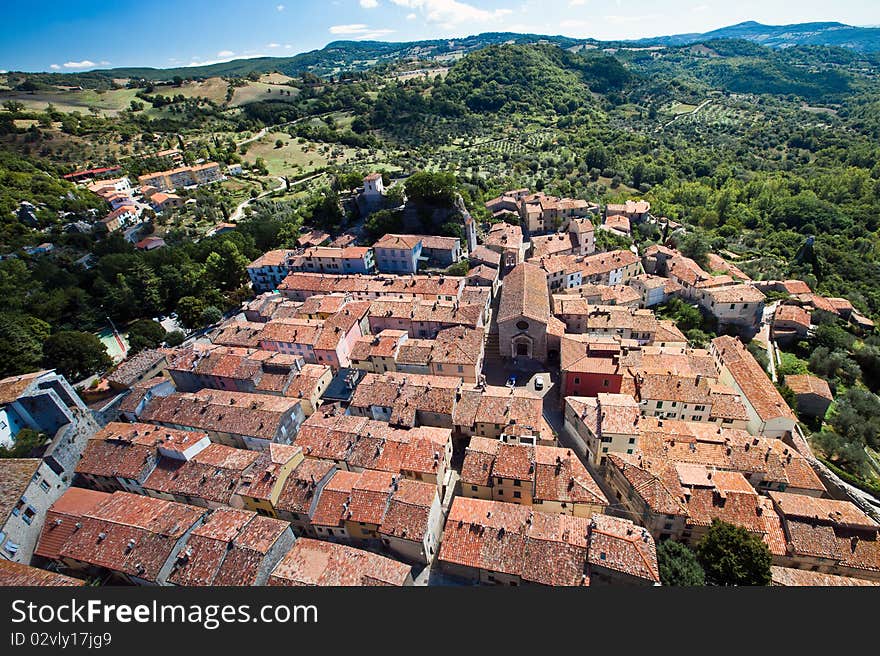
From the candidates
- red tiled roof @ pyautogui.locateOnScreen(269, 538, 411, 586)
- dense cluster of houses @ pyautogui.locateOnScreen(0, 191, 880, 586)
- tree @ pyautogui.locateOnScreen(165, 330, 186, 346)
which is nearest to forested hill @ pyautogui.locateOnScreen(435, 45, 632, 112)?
dense cluster of houses @ pyautogui.locateOnScreen(0, 191, 880, 586)

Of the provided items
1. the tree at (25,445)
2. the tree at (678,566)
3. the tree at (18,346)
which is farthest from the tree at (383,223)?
the tree at (678,566)

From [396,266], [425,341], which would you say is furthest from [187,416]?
[396,266]

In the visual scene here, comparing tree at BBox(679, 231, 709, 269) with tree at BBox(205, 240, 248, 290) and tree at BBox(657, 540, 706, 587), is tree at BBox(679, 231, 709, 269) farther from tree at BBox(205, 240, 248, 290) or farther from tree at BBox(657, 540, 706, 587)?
tree at BBox(205, 240, 248, 290)

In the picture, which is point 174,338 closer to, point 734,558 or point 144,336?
point 144,336

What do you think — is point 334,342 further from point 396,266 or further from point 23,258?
point 23,258

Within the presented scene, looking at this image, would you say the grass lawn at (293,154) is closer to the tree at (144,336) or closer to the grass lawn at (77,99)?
the grass lawn at (77,99)

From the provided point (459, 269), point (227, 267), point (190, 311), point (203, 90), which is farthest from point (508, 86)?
point (190, 311)
